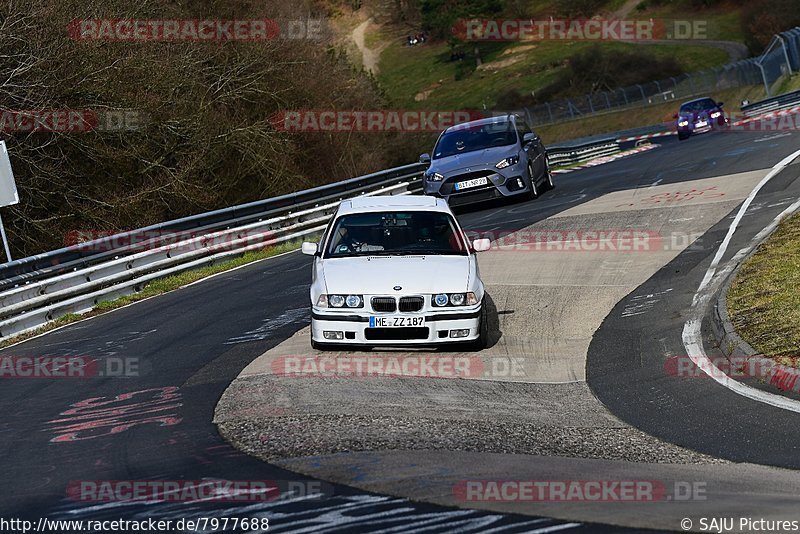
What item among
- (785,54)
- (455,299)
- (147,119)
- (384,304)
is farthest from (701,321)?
(785,54)

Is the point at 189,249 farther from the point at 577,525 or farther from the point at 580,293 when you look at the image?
the point at 577,525

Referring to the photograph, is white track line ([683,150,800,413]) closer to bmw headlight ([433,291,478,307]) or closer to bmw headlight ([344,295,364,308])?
bmw headlight ([433,291,478,307])

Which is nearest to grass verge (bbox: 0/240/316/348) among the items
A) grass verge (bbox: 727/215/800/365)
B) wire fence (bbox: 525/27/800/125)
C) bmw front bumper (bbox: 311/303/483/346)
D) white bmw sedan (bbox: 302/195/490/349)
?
white bmw sedan (bbox: 302/195/490/349)

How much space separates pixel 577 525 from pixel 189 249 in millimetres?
15445

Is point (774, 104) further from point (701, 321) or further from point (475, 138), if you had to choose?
point (701, 321)

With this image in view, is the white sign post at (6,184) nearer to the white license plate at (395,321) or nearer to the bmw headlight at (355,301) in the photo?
the bmw headlight at (355,301)

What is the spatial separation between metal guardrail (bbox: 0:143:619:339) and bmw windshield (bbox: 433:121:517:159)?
9.93 ft

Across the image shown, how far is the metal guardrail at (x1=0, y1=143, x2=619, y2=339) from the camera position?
1598cm

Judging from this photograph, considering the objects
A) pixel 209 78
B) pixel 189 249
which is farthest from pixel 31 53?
pixel 209 78

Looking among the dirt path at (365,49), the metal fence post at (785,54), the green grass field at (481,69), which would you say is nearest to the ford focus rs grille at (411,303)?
the metal fence post at (785,54)

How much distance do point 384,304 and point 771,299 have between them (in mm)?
4391

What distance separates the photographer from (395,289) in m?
10.8

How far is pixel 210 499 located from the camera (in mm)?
6480

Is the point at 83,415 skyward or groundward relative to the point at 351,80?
groundward
